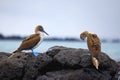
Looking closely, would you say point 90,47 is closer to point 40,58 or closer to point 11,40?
point 40,58

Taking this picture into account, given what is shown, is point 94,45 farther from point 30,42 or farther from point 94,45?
point 30,42

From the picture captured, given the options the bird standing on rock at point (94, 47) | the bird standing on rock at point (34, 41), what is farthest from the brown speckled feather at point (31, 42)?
the bird standing on rock at point (94, 47)

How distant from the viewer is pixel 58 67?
3035mm

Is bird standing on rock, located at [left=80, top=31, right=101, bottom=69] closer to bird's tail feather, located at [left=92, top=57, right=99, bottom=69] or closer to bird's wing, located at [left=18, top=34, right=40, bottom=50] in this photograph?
bird's tail feather, located at [left=92, top=57, right=99, bottom=69]

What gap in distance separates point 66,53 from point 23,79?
0.45m

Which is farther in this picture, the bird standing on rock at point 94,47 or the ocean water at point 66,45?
the ocean water at point 66,45

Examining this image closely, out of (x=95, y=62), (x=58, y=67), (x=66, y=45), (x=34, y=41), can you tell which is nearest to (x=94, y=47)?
(x=95, y=62)

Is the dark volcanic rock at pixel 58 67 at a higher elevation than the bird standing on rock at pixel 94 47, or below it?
below

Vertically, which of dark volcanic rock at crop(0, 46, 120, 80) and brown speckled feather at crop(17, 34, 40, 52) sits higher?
brown speckled feather at crop(17, 34, 40, 52)

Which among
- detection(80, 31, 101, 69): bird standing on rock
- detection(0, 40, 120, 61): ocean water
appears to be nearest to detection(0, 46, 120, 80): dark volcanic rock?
detection(80, 31, 101, 69): bird standing on rock

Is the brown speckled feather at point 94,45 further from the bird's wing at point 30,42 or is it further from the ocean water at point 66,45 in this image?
the ocean water at point 66,45

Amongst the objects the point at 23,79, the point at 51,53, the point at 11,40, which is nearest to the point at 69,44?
the point at 11,40

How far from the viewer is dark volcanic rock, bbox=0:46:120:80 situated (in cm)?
288

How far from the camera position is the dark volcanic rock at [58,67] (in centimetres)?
288
